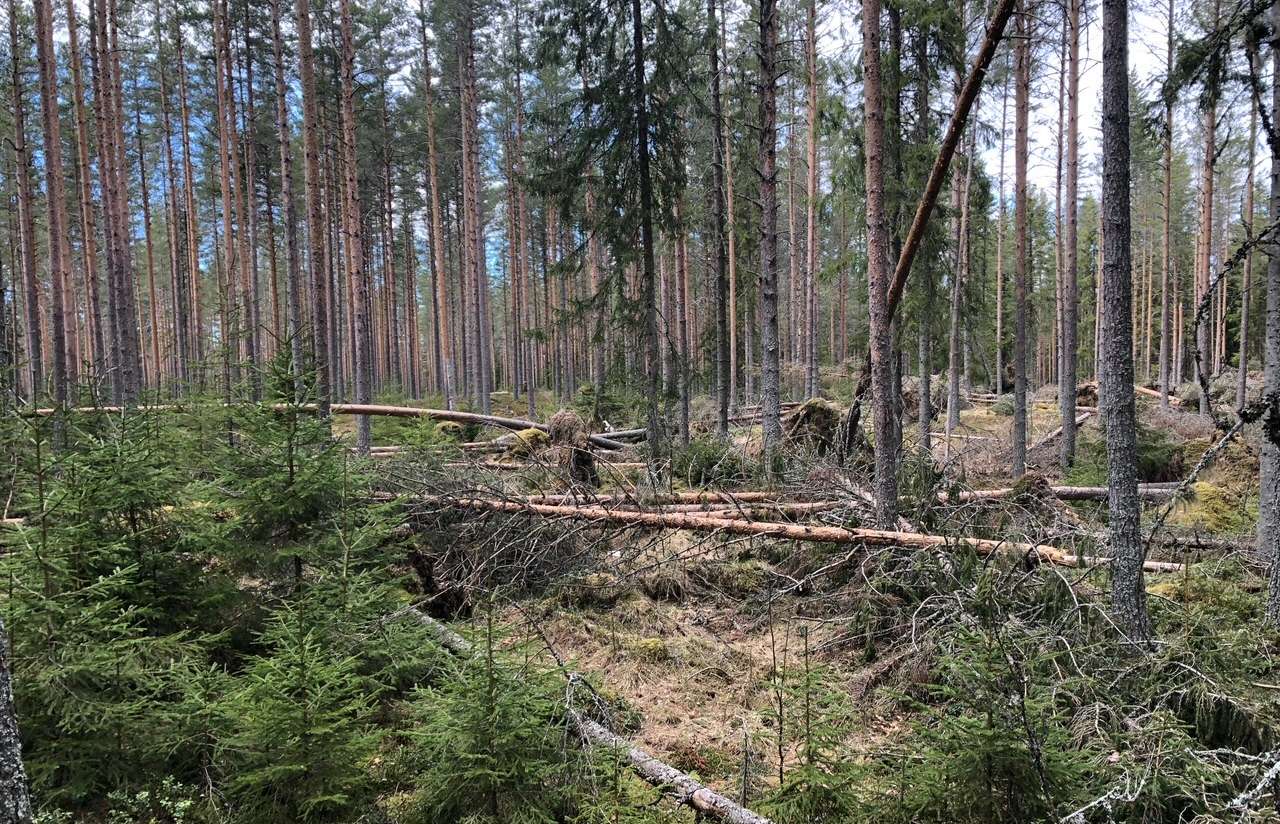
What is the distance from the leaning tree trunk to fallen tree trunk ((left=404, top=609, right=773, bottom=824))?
267 cm

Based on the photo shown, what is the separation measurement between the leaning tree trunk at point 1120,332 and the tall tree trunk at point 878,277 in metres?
1.80

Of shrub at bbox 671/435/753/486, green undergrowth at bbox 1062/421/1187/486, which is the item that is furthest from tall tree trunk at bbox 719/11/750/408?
green undergrowth at bbox 1062/421/1187/486

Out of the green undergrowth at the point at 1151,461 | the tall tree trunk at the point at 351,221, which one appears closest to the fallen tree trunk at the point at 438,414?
the tall tree trunk at the point at 351,221

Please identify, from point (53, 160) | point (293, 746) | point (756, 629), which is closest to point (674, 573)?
point (756, 629)

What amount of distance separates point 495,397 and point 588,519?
28410 mm

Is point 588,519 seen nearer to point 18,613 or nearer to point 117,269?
point 18,613

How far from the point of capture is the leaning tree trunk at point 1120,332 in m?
3.75

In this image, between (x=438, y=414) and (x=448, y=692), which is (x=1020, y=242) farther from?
(x=448, y=692)

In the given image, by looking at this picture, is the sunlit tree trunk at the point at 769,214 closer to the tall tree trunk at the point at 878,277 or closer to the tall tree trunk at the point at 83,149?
the tall tree trunk at the point at 878,277

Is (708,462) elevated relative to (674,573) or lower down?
elevated

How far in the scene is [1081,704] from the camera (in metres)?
3.71

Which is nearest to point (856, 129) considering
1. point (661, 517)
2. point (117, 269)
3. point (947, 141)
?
point (947, 141)

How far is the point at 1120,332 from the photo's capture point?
12.5ft

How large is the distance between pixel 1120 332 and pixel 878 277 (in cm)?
204
